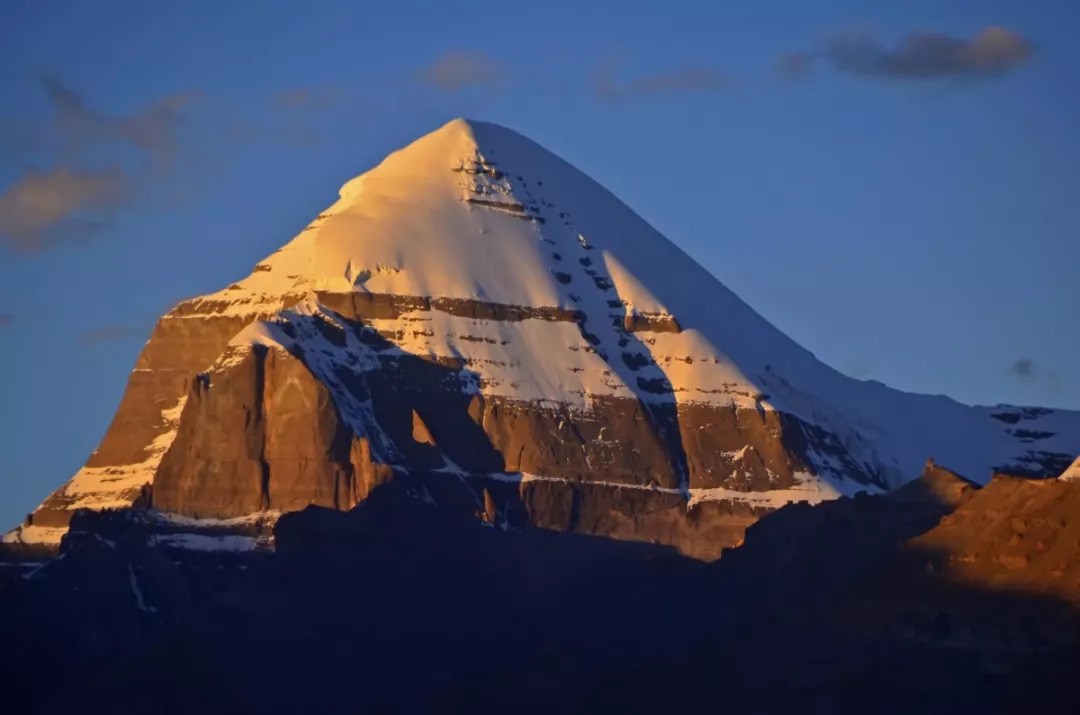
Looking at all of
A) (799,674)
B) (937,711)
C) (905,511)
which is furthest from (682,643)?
(937,711)

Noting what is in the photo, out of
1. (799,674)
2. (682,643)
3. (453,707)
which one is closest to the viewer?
(799,674)

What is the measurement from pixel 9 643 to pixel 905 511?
43539 millimetres

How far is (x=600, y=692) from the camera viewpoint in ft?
579

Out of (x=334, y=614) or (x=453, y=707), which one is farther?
(x=334, y=614)

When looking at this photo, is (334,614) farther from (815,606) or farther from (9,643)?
(815,606)

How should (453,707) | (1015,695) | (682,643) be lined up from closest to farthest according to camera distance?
(1015,695), (453,707), (682,643)

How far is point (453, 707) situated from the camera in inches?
7067

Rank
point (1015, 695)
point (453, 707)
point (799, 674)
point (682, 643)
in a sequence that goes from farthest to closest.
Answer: point (682, 643), point (453, 707), point (799, 674), point (1015, 695)

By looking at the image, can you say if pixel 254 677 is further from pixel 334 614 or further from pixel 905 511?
pixel 905 511

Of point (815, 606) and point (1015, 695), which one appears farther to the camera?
point (815, 606)

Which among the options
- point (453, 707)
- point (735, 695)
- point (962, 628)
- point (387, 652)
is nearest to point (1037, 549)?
point (962, 628)

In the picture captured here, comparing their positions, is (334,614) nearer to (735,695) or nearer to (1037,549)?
(735,695)

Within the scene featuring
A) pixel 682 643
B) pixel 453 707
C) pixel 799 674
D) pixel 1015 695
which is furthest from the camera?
pixel 682 643

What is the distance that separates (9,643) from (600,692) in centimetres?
3544
